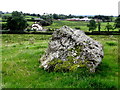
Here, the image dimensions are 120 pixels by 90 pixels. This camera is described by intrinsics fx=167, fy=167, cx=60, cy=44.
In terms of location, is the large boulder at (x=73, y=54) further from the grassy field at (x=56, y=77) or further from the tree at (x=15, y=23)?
the tree at (x=15, y=23)

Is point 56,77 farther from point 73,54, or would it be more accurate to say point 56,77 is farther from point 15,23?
point 15,23

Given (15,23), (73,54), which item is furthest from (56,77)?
(15,23)

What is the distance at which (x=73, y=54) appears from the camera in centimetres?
1373

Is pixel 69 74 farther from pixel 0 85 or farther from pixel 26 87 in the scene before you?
pixel 0 85

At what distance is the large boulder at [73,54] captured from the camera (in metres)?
12.7

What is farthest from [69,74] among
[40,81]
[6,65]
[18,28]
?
[18,28]

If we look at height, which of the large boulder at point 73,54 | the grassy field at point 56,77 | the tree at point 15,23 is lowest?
the grassy field at point 56,77

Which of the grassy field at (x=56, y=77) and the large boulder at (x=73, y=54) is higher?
the large boulder at (x=73, y=54)

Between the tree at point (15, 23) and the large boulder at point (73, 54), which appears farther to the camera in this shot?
the tree at point (15, 23)

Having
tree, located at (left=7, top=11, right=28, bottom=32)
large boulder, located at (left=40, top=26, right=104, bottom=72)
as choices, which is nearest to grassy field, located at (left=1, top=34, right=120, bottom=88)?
large boulder, located at (left=40, top=26, right=104, bottom=72)

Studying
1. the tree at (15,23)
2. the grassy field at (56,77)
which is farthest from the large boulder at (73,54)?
the tree at (15,23)

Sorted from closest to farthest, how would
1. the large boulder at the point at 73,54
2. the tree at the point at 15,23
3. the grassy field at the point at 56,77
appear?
1. the grassy field at the point at 56,77
2. the large boulder at the point at 73,54
3. the tree at the point at 15,23

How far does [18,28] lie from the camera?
10962 cm

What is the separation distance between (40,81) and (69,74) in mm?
2127
